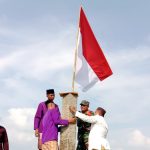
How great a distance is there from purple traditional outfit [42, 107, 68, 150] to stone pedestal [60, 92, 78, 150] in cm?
41

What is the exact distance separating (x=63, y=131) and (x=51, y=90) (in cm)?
114

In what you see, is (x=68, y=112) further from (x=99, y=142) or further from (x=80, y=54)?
(x=80, y=54)

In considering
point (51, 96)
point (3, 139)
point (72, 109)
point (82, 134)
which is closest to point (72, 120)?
point (72, 109)

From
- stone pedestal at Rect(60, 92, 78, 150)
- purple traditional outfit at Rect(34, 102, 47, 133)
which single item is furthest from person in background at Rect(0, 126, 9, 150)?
stone pedestal at Rect(60, 92, 78, 150)

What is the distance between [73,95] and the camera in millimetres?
11070

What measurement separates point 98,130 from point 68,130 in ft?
3.43

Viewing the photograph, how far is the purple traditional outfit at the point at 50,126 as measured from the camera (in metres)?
10.3

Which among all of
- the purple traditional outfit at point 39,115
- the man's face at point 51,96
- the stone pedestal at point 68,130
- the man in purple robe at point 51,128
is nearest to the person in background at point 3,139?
the man in purple robe at point 51,128

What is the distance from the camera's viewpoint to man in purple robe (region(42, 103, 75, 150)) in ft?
33.8

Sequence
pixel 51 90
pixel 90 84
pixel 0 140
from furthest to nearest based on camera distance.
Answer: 1. pixel 90 84
2. pixel 51 90
3. pixel 0 140

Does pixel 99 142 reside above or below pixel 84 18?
below

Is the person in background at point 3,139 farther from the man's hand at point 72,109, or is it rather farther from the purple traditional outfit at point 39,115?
the man's hand at point 72,109

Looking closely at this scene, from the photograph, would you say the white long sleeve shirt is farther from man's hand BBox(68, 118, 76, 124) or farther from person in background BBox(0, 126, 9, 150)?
person in background BBox(0, 126, 9, 150)

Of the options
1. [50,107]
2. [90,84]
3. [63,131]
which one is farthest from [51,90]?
[90,84]
